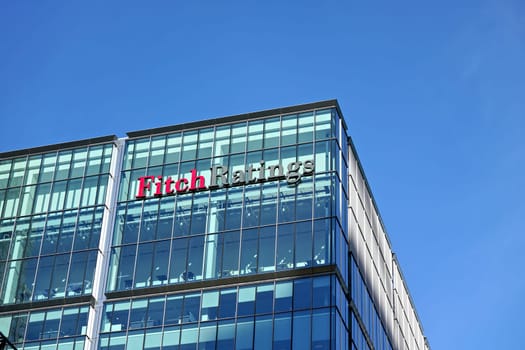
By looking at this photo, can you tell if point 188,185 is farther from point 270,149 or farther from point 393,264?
point 393,264

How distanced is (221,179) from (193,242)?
487 centimetres

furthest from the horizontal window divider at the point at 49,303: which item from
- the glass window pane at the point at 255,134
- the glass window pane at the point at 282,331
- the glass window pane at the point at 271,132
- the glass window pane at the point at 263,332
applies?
the glass window pane at the point at 271,132

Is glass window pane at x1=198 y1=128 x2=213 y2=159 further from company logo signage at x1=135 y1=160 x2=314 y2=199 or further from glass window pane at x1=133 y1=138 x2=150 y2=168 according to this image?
glass window pane at x1=133 y1=138 x2=150 y2=168

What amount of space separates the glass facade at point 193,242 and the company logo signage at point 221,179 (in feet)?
0.30

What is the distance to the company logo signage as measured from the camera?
262 feet

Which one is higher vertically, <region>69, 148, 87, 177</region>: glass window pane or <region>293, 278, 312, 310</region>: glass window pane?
<region>69, 148, 87, 177</region>: glass window pane

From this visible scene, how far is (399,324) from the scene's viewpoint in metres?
97.9

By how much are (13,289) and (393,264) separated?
31756 mm

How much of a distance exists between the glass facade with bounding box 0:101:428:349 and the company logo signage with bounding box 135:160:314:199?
91 millimetres

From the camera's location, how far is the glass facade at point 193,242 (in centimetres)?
7625

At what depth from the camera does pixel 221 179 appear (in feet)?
268

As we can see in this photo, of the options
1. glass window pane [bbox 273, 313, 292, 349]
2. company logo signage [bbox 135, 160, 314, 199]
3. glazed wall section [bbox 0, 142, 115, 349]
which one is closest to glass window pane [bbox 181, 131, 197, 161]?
company logo signage [bbox 135, 160, 314, 199]

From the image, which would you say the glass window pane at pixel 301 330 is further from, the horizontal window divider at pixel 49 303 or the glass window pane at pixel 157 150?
the glass window pane at pixel 157 150

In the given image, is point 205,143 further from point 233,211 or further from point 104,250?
point 104,250
